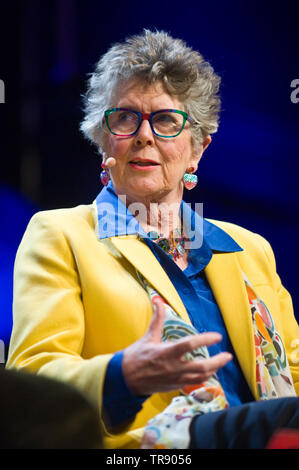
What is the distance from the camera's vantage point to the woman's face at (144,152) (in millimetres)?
1862

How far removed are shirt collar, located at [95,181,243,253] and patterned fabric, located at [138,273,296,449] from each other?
0.53 feet

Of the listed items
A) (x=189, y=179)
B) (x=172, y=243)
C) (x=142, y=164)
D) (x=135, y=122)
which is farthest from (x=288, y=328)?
(x=135, y=122)

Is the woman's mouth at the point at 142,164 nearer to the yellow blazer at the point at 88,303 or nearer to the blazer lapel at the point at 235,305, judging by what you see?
the yellow blazer at the point at 88,303

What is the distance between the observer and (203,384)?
4.89 ft

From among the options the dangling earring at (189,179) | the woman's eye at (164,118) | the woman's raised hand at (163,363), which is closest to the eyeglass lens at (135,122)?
the woman's eye at (164,118)

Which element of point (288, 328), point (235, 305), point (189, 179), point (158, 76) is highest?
point (158, 76)

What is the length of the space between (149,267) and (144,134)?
1.44 ft

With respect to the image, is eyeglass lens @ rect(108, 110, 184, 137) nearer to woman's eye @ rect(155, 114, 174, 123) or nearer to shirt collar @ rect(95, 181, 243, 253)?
woman's eye @ rect(155, 114, 174, 123)

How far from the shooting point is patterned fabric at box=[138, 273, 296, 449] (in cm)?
133

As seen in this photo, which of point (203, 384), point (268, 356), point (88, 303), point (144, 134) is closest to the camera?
point (203, 384)

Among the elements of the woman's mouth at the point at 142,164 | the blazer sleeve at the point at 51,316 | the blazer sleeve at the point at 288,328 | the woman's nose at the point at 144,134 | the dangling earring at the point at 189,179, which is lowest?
the blazer sleeve at the point at 288,328

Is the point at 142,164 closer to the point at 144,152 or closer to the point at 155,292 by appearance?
the point at 144,152

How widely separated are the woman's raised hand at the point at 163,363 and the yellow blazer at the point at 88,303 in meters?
0.10
